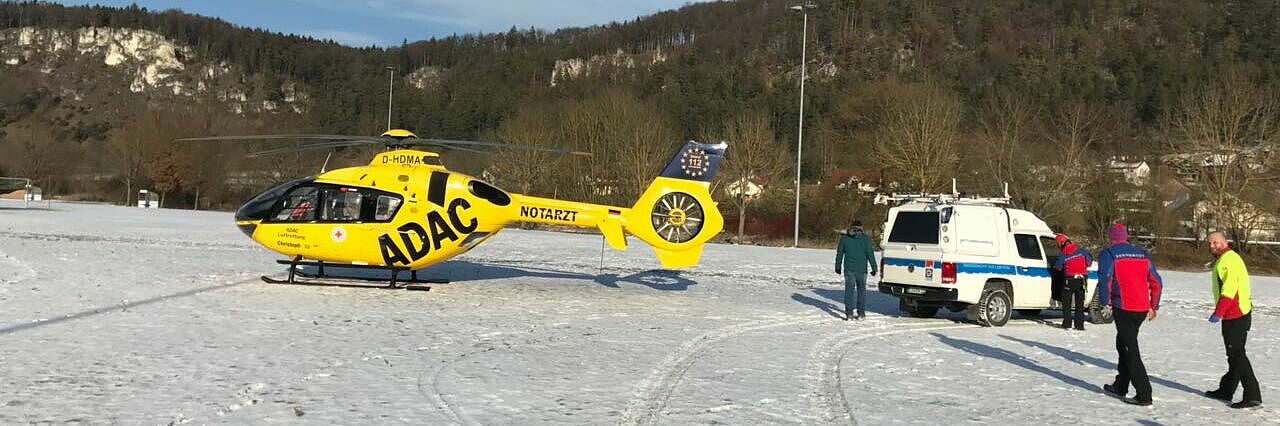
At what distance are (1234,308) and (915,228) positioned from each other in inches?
237

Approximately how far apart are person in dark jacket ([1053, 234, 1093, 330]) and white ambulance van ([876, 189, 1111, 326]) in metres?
0.30

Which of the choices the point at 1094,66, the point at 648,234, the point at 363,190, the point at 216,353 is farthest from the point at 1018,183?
the point at 1094,66

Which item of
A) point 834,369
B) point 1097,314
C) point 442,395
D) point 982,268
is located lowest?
point 442,395

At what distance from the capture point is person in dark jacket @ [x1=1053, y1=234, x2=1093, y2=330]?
13523 millimetres

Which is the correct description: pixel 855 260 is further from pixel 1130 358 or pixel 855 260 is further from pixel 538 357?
pixel 538 357

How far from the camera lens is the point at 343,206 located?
15156 mm

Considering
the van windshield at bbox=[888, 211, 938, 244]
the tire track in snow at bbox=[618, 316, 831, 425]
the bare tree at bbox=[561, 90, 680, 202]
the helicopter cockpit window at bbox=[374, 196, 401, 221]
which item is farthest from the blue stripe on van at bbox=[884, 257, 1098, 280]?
the bare tree at bbox=[561, 90, 680, 202]

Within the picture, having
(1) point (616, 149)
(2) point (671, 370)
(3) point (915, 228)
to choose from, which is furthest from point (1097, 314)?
(1) point (616, 149)

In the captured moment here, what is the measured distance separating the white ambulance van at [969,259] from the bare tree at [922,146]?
25733 mm

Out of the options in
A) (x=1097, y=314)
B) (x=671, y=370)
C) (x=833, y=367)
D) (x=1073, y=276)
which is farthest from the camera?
(x=1097, y=314)

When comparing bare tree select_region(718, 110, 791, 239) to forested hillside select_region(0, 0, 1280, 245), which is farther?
bare tree select_region(718, 110, 791, 239)

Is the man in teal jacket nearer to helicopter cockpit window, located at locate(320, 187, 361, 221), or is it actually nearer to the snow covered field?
the snow covered field

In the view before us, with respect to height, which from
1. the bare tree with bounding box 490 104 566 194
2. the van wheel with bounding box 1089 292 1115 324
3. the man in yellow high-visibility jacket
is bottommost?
the van wheel with bounding box 1089 292 1115 324

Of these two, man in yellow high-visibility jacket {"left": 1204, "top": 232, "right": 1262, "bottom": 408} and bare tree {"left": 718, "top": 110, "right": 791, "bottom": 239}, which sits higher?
bare tree {"left": 718, "top": 110, "right": 791, "bottom": 239}
